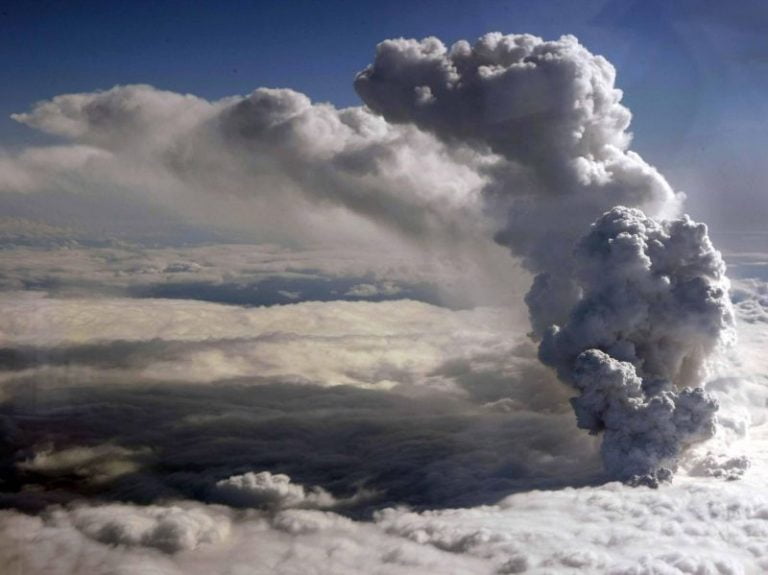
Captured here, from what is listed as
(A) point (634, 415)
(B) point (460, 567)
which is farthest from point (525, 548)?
(A) point (634, 415)

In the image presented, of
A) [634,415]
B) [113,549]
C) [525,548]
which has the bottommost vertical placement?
[113,549]

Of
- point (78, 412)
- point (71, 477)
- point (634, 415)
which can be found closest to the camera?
point (634, 415)

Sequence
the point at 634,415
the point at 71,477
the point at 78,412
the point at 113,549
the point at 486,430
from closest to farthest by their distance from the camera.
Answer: the point at 113,549 < the point at 634,415 < the point at 71,477 < the point at 486,430 < the point at 78,412

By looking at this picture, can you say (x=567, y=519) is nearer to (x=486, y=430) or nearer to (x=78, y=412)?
(x=486, y=430)

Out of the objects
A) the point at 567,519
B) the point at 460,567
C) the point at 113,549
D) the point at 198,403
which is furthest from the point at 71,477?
the point at 567,519

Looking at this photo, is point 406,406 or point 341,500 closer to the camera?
point 341,500

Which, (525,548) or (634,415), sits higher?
(634,415)

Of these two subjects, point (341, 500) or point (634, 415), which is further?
point (341, 500)

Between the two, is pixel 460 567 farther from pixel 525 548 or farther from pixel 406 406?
pixel 406 406

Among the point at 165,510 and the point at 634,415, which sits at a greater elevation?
the point at 634,415
